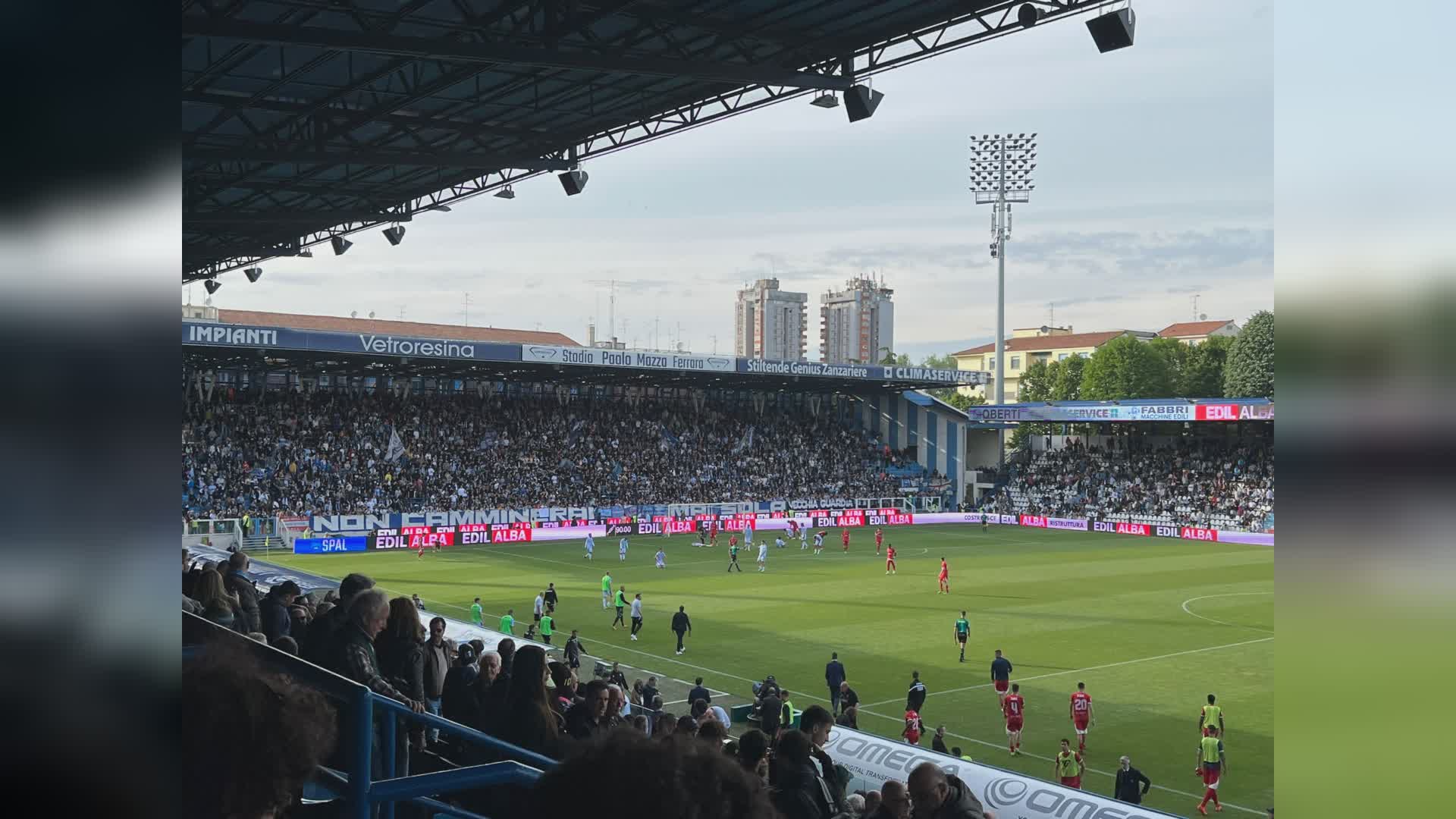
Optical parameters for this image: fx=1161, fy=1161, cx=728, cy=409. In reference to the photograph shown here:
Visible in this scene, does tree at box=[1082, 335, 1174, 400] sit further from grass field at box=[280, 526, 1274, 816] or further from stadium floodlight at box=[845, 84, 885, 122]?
stadium floodlight at box=[845, 84, 885, 122]

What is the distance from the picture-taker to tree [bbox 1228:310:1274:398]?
81.9 metres

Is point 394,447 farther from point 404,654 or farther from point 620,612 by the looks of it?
point 404,654

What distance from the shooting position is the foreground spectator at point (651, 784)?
1.88 metres

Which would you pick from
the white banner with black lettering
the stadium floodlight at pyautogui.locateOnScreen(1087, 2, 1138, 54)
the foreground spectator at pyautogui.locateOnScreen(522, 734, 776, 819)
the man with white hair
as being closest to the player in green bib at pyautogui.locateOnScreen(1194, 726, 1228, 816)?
the white banner with black lettering

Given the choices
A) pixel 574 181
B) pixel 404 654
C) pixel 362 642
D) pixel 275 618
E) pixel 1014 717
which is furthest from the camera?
pixel 574 181

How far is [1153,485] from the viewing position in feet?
220

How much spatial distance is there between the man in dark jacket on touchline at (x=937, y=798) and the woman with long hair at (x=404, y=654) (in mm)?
3514

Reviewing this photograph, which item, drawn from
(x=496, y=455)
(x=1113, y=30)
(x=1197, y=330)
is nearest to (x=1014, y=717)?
(x=1113, y=30)

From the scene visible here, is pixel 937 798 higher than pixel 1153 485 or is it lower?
higher

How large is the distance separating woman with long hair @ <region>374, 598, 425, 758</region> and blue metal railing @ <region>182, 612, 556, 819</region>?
345cm

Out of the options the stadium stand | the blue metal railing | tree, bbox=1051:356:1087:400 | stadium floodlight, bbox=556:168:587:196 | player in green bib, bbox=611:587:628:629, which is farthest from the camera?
tree, bbox=1051:356:1087:400

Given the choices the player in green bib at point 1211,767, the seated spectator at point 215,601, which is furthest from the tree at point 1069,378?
the seated spectator at point 215,601

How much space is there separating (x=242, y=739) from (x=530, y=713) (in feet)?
13.0
